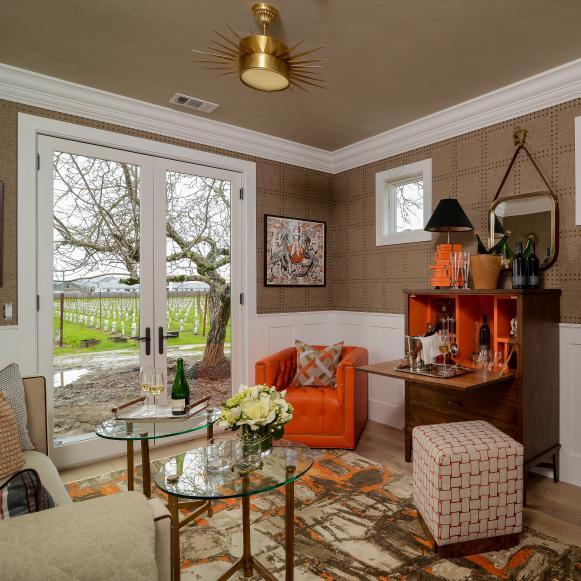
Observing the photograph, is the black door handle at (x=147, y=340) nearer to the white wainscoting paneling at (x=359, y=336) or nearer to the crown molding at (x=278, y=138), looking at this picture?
the white wainscoting paneling at (x=359, y=336)

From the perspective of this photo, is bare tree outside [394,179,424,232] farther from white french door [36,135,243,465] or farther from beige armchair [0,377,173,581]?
beige armchair [0,377,173,581]

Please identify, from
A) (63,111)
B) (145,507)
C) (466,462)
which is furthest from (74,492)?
(63,111)

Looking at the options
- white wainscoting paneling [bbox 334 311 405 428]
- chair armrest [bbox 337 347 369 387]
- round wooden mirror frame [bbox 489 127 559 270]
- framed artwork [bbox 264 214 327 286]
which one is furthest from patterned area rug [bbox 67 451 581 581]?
framed artwork [bbox 264 214 327 286]

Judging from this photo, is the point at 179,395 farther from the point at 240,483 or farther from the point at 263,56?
the point at 263,56

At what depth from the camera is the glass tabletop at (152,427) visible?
2189 millimetres

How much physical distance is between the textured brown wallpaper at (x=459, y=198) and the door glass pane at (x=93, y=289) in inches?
85.5

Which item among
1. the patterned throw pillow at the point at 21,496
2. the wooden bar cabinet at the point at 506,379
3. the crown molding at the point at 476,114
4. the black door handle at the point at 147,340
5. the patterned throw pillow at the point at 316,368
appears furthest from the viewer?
the patterned throw pillow at the point at 316,368

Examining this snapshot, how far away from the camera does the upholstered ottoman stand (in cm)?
210

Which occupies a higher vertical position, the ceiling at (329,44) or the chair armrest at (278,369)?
the ceiling at (329,44)

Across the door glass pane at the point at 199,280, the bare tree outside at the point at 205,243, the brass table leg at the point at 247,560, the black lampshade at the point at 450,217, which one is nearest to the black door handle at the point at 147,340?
the door glass pane at the point at 199,280

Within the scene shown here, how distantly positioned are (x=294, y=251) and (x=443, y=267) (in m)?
1.63

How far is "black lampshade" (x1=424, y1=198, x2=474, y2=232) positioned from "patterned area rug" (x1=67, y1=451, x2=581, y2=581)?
1.86m

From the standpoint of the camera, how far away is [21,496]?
0.99m

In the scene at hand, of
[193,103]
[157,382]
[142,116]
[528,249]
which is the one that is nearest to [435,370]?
[528,249]
